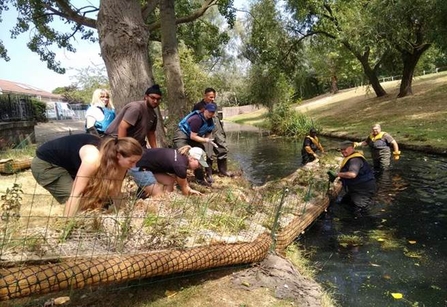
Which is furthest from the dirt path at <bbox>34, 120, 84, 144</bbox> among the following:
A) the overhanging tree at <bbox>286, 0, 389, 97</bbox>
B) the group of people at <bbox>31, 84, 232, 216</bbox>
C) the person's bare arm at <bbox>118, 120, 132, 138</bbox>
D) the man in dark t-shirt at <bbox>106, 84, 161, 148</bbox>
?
the overhanging tree at <bbox>286, 0, 389, 97</bbox>

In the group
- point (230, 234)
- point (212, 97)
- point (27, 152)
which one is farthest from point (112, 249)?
point (27, 152)

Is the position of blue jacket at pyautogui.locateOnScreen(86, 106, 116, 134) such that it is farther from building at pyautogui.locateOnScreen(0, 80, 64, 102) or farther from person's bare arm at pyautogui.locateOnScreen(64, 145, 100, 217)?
building at pyautogui.locateOnScreen(0, 80, 64, 102)

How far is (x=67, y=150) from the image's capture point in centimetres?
398

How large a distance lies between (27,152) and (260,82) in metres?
21.9

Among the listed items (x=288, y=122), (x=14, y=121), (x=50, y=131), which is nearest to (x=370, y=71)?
(x=288, y=122)

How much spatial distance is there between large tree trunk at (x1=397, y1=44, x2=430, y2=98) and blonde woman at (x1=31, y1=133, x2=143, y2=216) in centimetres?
2384

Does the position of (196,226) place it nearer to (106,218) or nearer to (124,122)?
(106,218)

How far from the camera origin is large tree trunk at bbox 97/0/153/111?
23.0ft

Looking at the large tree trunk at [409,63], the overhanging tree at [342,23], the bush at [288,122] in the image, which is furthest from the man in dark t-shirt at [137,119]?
the large tree trunk at [409,63]

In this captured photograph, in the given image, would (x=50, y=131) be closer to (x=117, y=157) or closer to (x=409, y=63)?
(x=117, y=157)

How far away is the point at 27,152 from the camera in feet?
34.5

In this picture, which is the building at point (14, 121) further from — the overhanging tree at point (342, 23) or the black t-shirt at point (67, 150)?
the overhanging tree at point (342, 23)

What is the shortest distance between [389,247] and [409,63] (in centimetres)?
2286

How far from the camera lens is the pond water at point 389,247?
4.39 metres
